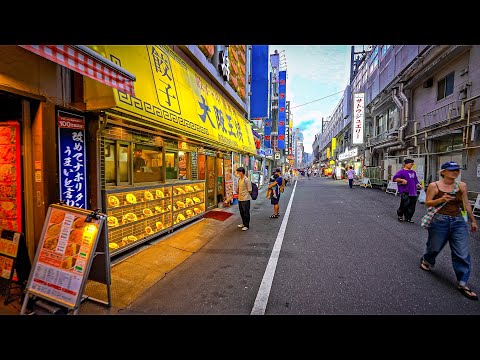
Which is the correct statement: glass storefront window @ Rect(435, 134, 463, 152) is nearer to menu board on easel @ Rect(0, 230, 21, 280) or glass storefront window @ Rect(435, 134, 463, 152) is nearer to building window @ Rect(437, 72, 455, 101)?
building window @ Rect(437, 72, 455, 101)

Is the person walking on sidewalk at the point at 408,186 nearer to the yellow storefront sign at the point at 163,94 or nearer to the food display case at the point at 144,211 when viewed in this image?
the yellow storefront sign at the point at 163,94

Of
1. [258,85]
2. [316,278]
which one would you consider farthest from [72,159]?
[258,85]

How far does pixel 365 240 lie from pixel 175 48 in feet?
28.9

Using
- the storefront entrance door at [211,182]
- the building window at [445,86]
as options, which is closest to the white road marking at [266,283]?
the storefront entrance door at [211,182]

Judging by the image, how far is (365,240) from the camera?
5.93m

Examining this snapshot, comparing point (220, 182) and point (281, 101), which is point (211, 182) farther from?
point (281, 101)

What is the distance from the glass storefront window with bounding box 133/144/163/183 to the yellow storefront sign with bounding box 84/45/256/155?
2.86ft

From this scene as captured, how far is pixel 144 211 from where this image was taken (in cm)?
549

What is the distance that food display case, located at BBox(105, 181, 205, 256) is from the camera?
15.2 feet

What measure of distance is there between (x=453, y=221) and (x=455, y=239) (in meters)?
0.28

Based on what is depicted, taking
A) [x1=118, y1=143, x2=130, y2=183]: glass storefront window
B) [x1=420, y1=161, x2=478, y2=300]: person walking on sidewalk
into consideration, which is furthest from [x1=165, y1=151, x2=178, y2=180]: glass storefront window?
[x1=420, y1=161, x2=478, y2=300]: person walking on sidewalk

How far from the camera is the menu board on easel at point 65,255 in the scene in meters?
2.71

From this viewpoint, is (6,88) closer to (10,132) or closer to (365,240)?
(10,132)

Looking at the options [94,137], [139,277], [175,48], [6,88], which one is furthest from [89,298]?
[175,48]
